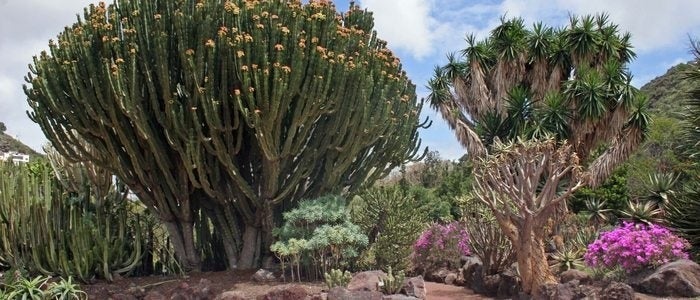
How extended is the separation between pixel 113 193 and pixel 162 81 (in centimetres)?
348

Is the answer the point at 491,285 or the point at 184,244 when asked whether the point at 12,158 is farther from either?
the point at 491,285

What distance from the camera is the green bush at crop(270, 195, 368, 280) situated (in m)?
9.80

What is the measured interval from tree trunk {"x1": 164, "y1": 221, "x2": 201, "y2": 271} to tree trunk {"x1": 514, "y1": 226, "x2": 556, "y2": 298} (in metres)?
5.39

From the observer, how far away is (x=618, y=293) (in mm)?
8359

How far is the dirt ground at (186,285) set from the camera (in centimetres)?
931

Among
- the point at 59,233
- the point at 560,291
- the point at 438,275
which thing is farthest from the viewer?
the point at 438,275

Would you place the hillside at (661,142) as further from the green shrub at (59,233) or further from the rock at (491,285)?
the green shrub at (59,233)

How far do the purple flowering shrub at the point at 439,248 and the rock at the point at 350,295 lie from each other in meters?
5.68

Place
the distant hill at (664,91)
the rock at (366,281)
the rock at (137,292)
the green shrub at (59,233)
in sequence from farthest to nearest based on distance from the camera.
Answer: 1. the distant hill at (664,91)
2. the green shrub at (59,233)
3. the rock at (137,292)
4. the rock at (366,281)

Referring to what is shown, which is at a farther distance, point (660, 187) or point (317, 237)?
point (660, 187)

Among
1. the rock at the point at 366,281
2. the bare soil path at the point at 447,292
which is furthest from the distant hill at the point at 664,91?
the rock at the point at 366,281

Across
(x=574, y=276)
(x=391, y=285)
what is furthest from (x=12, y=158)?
(x=574, y=276)

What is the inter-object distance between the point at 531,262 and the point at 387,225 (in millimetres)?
2733

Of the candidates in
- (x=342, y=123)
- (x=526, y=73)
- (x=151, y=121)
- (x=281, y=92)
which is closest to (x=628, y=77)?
(x=526, y=73)
